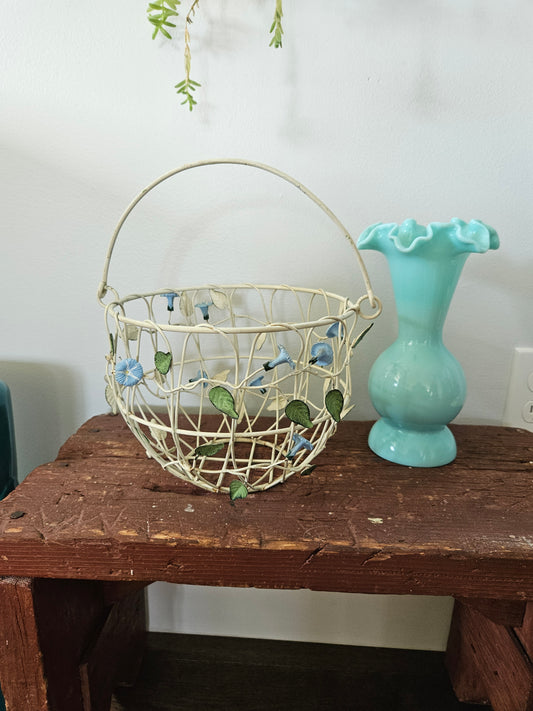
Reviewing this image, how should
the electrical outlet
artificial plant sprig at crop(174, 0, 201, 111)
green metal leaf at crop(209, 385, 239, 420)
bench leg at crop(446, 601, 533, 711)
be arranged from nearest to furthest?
green metal leaf at crop(209, 385, 239, 420)
bench leg at crop(446, 601, 533, 711)
artificial plant sprig at crop(174, 0, 201, 111)
the electrical outlet

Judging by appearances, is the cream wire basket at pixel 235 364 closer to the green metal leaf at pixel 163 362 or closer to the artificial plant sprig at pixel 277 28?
the green metal leaf at pixel 163 362

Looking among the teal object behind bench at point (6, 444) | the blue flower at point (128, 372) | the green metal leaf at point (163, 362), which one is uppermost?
the green metal leaf at point (163, 362)

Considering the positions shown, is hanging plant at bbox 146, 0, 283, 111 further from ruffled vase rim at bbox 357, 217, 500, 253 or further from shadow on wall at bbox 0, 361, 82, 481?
shadow on wall at bbox 0, 361, 82, 481

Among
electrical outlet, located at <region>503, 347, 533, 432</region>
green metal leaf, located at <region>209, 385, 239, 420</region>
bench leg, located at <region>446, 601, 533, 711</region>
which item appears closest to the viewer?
green metal leaf, located at <region>209, 385, 239, 420</region>

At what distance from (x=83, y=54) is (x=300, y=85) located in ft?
1.09

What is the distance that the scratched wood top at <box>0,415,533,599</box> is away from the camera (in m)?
0.51

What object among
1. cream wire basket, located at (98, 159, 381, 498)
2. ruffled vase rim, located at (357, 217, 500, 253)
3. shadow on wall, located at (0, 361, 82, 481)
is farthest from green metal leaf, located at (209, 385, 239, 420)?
shadow on wall, located at (0, 361, 82, 481)

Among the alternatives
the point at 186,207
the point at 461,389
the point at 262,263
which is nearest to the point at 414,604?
the point at 461,389

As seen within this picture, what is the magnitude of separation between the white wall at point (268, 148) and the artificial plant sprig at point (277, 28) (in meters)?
0.02

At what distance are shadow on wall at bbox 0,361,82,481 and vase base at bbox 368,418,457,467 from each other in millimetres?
543

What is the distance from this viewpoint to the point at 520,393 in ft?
2.79

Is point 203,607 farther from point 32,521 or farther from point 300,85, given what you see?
point 300,85

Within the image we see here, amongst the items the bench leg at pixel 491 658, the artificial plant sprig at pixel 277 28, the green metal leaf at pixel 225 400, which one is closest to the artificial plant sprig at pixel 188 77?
the artificial plant sprig at pixel 277 28

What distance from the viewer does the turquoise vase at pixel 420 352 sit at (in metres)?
0.61
